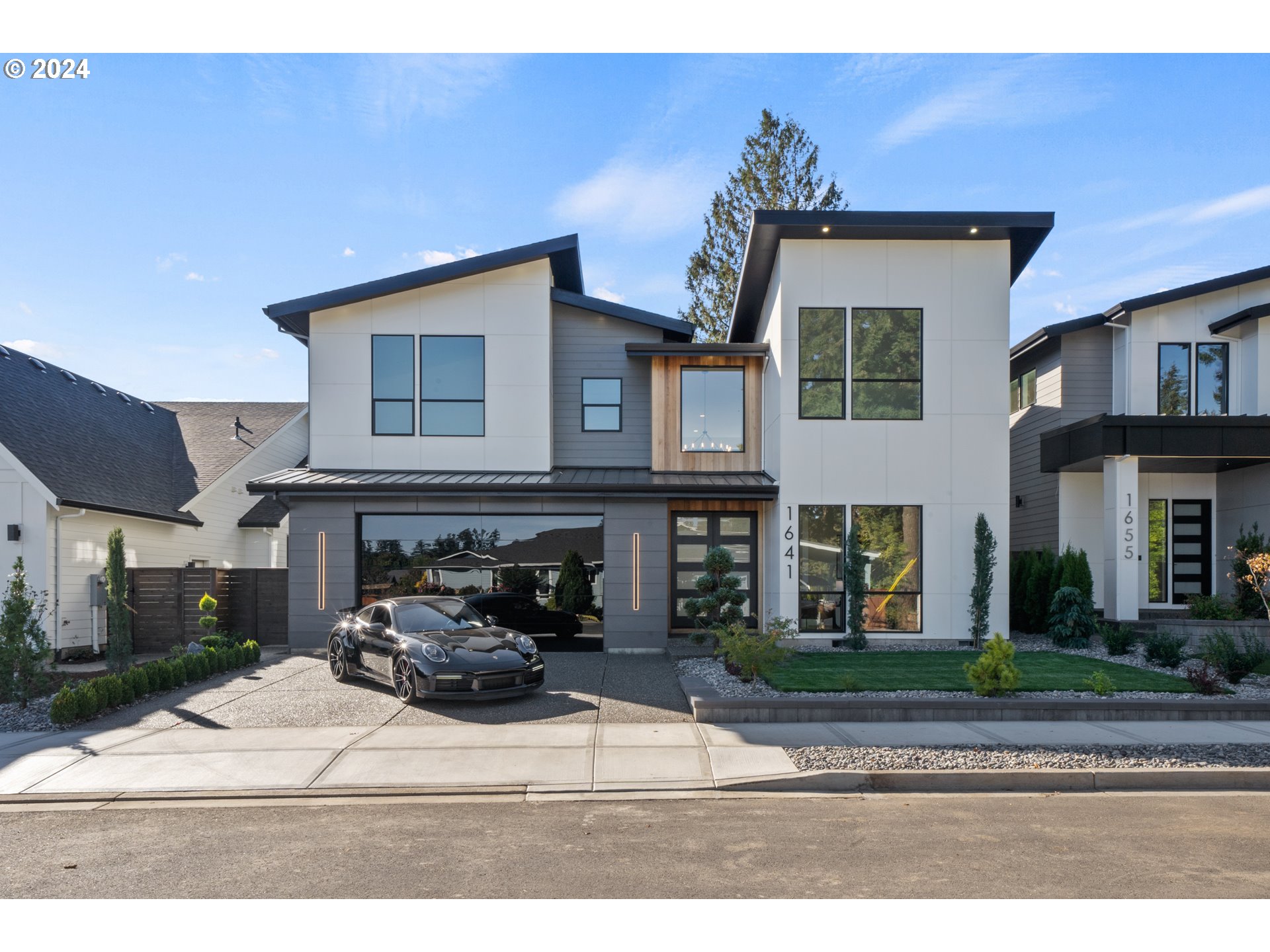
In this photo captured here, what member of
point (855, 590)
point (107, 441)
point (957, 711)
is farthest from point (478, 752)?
point (107, 441)

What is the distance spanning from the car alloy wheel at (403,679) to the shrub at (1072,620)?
1179 centimetres

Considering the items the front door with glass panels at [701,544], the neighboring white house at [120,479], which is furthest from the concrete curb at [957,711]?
the neighboring white house at [120,479]

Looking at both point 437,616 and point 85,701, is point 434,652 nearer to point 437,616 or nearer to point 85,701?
point 437,616

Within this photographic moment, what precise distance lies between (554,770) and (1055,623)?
1166 cm

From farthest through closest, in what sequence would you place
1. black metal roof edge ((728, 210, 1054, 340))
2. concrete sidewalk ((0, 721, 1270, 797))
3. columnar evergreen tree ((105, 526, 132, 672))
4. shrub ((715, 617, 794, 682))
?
1. black metal roof edge ((728, 210, 1054, 340))
2. columnar evergreen tree ((105, 526, 132, 672))
3. shrub ((715, 617, 794, 682))
4. concrete sidewalk ((0, 721, 1270, 797))

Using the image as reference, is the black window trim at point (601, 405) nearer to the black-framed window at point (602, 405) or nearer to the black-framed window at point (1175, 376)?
the black-framed window at point (602, 405)

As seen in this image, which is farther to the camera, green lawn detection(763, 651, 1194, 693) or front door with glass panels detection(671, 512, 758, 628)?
front door with glass panels detection(671, 512, 758, 628)

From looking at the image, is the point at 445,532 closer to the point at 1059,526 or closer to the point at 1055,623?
the point at 1055,623

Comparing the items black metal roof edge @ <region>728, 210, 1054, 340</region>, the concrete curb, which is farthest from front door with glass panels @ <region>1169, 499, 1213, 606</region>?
the concrete curb

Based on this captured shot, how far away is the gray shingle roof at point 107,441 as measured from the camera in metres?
15.7

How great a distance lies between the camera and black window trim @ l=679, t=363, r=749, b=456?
17109 mm

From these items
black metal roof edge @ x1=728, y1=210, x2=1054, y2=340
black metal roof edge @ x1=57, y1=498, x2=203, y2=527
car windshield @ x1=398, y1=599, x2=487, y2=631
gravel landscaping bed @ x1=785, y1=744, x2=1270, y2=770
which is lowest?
gravel landscaping bed @ x1=785, y1=744, x2=1270, y2=770

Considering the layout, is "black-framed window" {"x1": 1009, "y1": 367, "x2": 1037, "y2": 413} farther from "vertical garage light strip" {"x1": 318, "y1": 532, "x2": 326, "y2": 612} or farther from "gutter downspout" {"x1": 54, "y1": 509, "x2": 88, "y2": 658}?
"gutter downspout" {"x1": 54, "y1": 509, "x2": 88, "y2": 658}

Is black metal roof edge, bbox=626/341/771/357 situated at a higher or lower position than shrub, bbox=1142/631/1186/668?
higher
